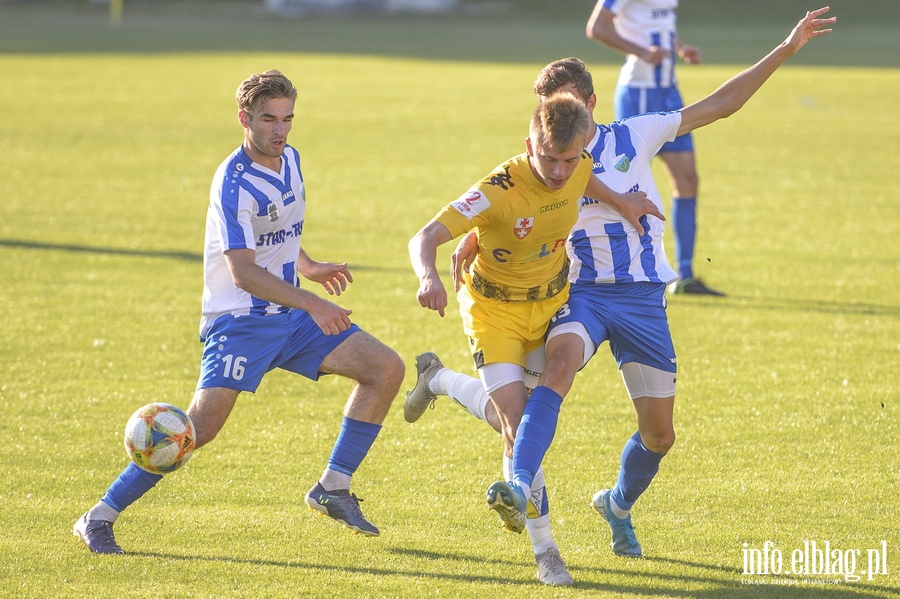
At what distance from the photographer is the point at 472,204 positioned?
4.67 m

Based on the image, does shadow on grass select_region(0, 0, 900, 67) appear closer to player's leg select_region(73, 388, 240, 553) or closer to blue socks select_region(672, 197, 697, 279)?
blue socks select_region(672, 197, 697, 279)

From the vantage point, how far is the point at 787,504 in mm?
5508

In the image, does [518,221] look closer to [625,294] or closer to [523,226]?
[523,226]

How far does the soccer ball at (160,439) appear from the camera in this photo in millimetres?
4820

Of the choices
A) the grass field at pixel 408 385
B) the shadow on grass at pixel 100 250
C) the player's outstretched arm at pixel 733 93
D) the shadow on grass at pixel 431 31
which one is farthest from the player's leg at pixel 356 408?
the shadow on grass at pixel 431 31

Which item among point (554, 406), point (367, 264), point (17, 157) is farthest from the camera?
point (17, 157)

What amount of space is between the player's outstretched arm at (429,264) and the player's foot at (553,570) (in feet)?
3.29

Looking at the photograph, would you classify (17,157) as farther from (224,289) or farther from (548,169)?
(548,169)

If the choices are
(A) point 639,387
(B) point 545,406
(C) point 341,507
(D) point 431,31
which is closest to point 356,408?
(C) point 341,507

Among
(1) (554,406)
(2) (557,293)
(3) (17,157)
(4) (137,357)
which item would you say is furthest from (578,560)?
(3) (17,157)

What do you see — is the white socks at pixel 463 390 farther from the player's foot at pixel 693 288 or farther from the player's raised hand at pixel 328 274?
the player's foot at pixel 693 288

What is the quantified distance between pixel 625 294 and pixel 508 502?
4.28ft

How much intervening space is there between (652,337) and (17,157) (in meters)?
13.7

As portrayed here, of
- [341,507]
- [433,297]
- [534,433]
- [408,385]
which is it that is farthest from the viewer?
[408,385]
